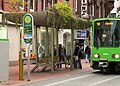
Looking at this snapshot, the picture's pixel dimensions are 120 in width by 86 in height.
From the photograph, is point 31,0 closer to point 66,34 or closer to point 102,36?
point 66,34

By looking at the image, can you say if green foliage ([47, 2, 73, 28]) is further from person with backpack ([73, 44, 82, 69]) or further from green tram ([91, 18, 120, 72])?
person with backpack ([73, 44, 82, 69])

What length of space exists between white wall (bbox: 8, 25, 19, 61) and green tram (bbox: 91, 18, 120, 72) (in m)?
9.04

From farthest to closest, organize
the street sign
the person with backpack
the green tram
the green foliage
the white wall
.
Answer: the white wall → the person with backpack → the green tram → the green foliage → the street sign

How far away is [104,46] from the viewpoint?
21.6 metres

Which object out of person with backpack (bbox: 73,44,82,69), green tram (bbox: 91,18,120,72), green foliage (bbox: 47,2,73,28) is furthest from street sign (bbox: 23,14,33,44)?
person with backpack (bbox: 73,44,82,69)

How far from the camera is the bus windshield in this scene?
839 inches

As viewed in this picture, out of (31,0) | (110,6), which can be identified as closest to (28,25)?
(31,0)

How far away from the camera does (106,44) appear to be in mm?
21547

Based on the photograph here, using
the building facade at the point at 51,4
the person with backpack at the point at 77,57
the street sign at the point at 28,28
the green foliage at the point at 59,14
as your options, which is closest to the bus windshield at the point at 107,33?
the green foliage at the point at 59,14

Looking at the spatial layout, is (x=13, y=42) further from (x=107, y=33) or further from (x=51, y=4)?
(x=107, y=33)

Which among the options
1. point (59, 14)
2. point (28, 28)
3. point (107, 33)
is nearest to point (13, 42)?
point (59, 14)

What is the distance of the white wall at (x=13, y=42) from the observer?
28.8m

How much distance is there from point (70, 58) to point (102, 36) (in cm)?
443

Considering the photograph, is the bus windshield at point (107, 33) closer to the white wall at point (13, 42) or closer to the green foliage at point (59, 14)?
the green foliage at point (59, 14)
